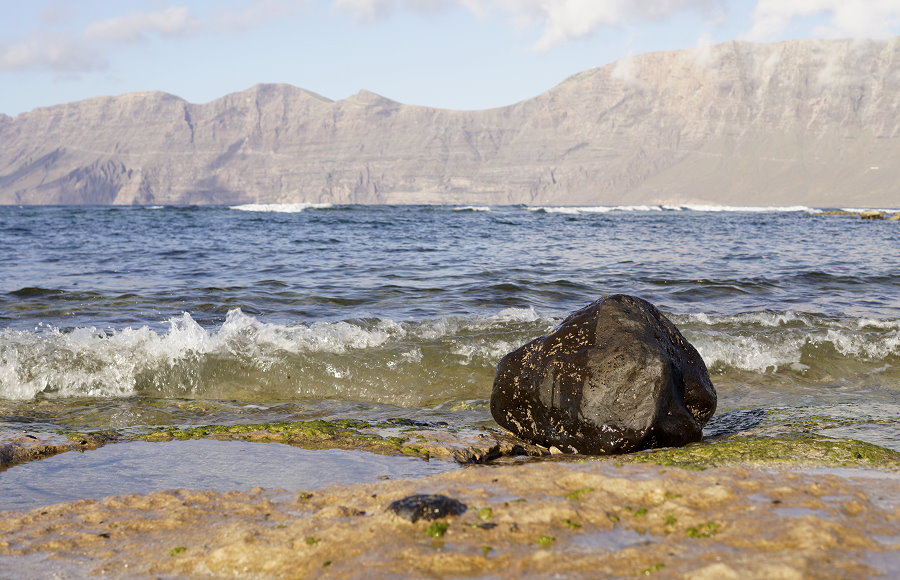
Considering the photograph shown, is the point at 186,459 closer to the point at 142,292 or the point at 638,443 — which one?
the point at 638,443

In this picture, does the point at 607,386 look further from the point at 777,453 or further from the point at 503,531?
the point at 503,531

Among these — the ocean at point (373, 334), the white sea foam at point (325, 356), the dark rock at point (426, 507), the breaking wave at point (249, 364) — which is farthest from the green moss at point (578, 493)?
the white sea foam at point (325, 356)

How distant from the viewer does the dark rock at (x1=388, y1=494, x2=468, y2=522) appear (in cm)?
311

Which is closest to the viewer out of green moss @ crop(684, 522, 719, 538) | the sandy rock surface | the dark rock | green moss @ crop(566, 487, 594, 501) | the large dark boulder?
the sandy rock surface

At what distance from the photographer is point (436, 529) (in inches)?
119

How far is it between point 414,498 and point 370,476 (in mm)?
1101

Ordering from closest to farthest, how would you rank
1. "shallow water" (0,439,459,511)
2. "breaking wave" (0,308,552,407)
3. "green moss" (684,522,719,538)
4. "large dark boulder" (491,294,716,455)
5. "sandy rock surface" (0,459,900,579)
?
"sandy rock surface" (0,459,900,579) → "green moss" (684,522,719,538) → "shallow water" (0,439,459,511) → "large dark boulder" (491,294,716,455) → "breaking wave" (0,308,552,407)

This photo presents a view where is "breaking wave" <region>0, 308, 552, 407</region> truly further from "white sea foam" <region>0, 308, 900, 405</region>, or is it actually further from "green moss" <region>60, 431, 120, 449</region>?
"green moss" <region>60, 431, 120, 449</region>

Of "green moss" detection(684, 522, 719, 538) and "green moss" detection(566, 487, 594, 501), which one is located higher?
"green moss" detection(684, 522, 719, 538)

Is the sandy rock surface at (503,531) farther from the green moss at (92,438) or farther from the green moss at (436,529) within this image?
the green moss at (92,438)

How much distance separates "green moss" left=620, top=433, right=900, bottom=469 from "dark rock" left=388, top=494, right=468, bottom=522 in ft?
5.45

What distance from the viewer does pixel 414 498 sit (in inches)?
127

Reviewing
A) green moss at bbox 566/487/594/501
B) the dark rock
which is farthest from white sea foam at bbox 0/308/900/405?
the dark rock

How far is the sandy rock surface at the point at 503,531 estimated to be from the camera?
2688mm
